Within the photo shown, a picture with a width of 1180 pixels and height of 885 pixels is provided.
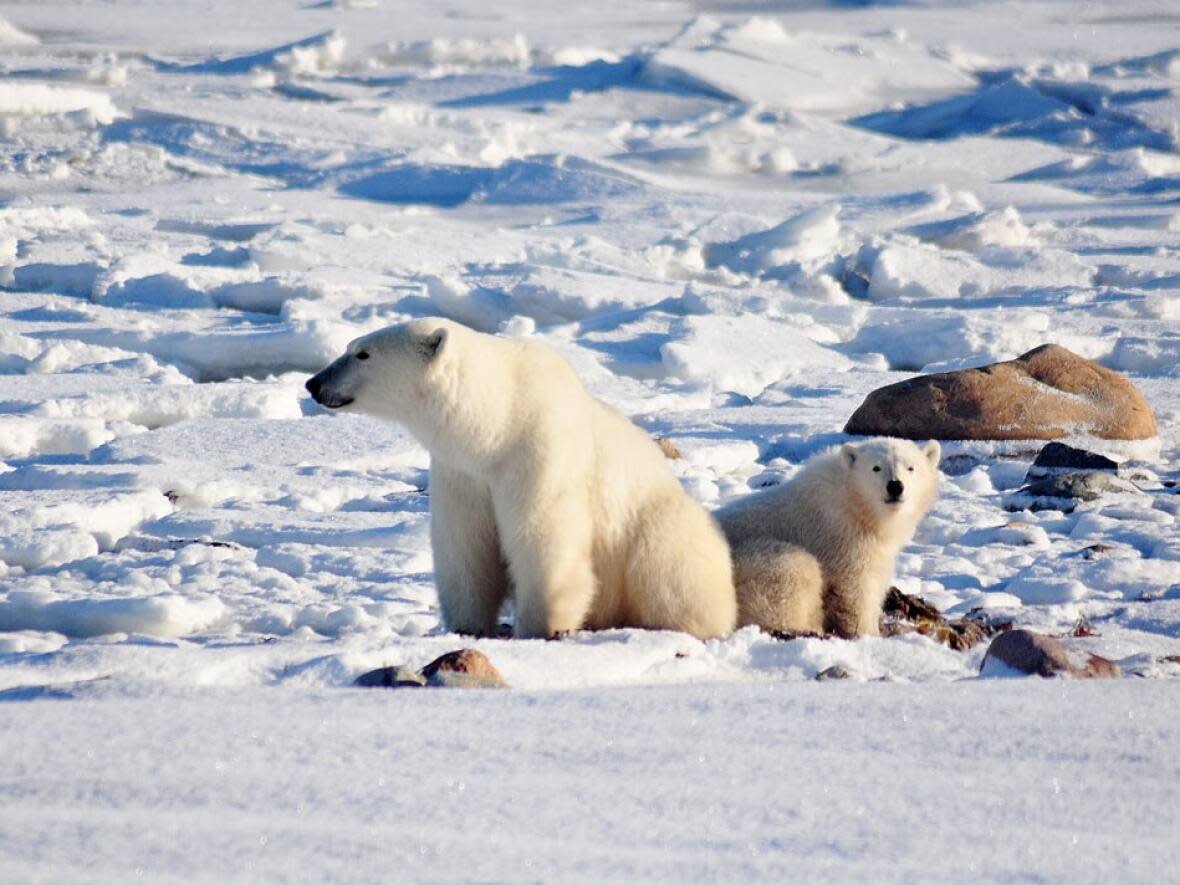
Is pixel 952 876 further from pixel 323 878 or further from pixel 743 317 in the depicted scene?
pixel 743 317

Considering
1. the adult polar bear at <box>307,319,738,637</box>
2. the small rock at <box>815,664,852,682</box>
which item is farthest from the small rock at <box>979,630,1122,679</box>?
the adult polar bear at <box>307,319,738,637</box>

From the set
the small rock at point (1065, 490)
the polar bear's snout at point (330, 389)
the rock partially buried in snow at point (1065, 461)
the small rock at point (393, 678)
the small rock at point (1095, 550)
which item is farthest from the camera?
the rock partially buried in snow at point (1065, 461)

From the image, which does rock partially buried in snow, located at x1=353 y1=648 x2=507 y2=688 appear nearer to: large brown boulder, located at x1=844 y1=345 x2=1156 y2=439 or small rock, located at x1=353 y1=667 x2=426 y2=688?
small rock, located at x1=353 y1=667 x2=426 y2=688

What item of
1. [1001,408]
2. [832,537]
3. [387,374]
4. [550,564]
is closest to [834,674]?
[550,564]

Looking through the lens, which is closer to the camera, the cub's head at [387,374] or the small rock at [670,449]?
the cub's head at [387,374]

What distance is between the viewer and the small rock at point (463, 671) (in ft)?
10.1

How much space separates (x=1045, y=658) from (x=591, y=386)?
5.72 m

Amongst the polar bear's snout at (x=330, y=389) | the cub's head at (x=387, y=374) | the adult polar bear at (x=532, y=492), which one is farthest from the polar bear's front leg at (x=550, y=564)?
the polar bear's snout at (x=330, y=389)

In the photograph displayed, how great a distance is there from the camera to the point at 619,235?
46.6 feet

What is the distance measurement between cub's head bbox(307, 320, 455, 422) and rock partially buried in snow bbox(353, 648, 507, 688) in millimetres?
911

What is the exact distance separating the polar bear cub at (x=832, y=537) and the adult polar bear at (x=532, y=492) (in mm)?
367

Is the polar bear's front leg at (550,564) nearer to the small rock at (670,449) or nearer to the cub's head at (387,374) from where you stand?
the cub's head at (387,374)

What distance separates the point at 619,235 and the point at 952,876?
12.5 metres

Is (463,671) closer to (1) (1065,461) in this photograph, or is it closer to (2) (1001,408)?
(1) (1065,461)
